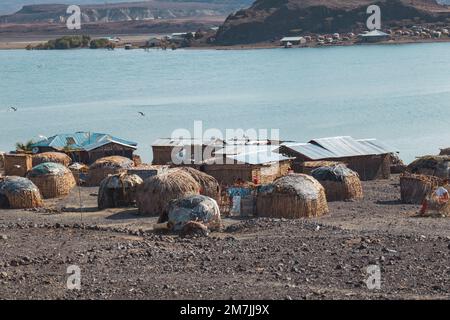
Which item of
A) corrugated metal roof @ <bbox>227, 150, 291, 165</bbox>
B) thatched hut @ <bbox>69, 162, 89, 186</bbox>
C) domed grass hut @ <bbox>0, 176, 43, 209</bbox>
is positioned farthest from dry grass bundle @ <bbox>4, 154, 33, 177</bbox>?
corrugated metal roof @ <bbox>227, 150, 291, 165</bbox>

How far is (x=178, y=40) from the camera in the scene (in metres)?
137

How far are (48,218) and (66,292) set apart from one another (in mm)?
9279

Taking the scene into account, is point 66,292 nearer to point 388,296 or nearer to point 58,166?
point 388,296

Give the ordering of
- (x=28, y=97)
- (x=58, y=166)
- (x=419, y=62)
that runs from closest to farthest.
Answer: (x=58, y=166), (x=28, y=97), (x=419, y=62)

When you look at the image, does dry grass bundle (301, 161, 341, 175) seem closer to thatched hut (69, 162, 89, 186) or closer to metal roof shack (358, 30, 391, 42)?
thatched hut (69, 162, 89, 186)

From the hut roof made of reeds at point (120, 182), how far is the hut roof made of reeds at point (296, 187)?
3747 mm

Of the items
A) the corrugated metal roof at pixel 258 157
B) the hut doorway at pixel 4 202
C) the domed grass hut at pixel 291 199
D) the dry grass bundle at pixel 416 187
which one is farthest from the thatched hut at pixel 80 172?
the dry grass bundle at pixel 416 187

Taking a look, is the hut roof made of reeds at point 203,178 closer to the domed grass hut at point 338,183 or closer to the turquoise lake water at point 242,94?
the domed grass hut at point 338,183

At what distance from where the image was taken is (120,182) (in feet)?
89.5

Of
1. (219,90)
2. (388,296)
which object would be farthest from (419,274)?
(219,90)

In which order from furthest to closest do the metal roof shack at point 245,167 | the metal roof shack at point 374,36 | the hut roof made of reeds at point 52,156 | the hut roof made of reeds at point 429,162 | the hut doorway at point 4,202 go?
the metal roof shack at point 374,36 < the hut roof made of reeds at point 52,156 < the hut roof made of reeds at point 429,162 < the metal roof shack at point 245,167 < the hut doorway at point 4,202

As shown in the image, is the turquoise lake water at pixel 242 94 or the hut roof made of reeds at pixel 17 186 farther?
the turquoise lake water at pixel 242 94

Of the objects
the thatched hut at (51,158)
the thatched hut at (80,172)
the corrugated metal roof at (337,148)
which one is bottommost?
the thatched hut at (80,172)

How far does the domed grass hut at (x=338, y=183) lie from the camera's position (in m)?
27.5
